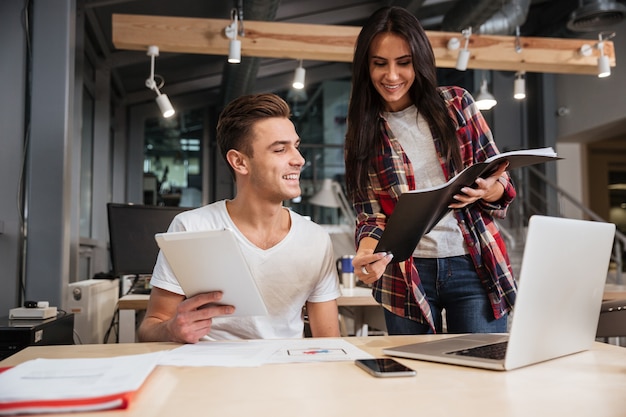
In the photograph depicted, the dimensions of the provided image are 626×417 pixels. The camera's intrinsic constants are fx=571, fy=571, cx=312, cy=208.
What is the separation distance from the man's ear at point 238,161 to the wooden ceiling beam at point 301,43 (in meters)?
2.85

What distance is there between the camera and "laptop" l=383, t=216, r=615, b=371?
92cm

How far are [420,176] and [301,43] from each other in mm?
3038

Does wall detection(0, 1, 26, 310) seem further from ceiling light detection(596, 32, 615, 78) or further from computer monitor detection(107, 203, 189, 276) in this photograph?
ceiling light detection(596, 32, 615, 78)

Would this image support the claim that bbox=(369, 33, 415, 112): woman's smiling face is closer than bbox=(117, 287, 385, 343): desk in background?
Yes

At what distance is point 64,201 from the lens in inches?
116

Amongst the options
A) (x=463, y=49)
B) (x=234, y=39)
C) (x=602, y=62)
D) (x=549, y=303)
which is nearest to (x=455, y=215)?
(x=549, y=303)

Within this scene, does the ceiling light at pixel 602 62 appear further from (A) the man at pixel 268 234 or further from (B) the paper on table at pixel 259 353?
(B) the paper on table at pixel 259 353

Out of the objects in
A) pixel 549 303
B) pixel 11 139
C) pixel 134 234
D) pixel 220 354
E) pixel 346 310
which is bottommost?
pixel 346 310

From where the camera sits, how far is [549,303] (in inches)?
39.1

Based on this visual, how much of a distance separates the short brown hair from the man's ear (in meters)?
0.02

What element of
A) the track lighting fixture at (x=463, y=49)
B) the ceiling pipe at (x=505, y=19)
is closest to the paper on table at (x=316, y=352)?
the track lighting fixture at (x=463, y=49)

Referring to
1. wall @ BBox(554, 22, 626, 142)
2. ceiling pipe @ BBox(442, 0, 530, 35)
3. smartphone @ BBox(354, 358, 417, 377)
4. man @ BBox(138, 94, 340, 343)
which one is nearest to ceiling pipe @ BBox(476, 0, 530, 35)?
ceiling pipe @ BBox(442, 0, 530, 35)

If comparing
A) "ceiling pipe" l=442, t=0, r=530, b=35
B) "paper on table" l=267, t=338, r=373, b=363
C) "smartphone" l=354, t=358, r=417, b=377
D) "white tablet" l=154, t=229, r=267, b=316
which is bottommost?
"paper on table" l=267, t=338, r=373, b=363

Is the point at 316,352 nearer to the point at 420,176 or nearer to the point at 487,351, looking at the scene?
the point at 487,351
